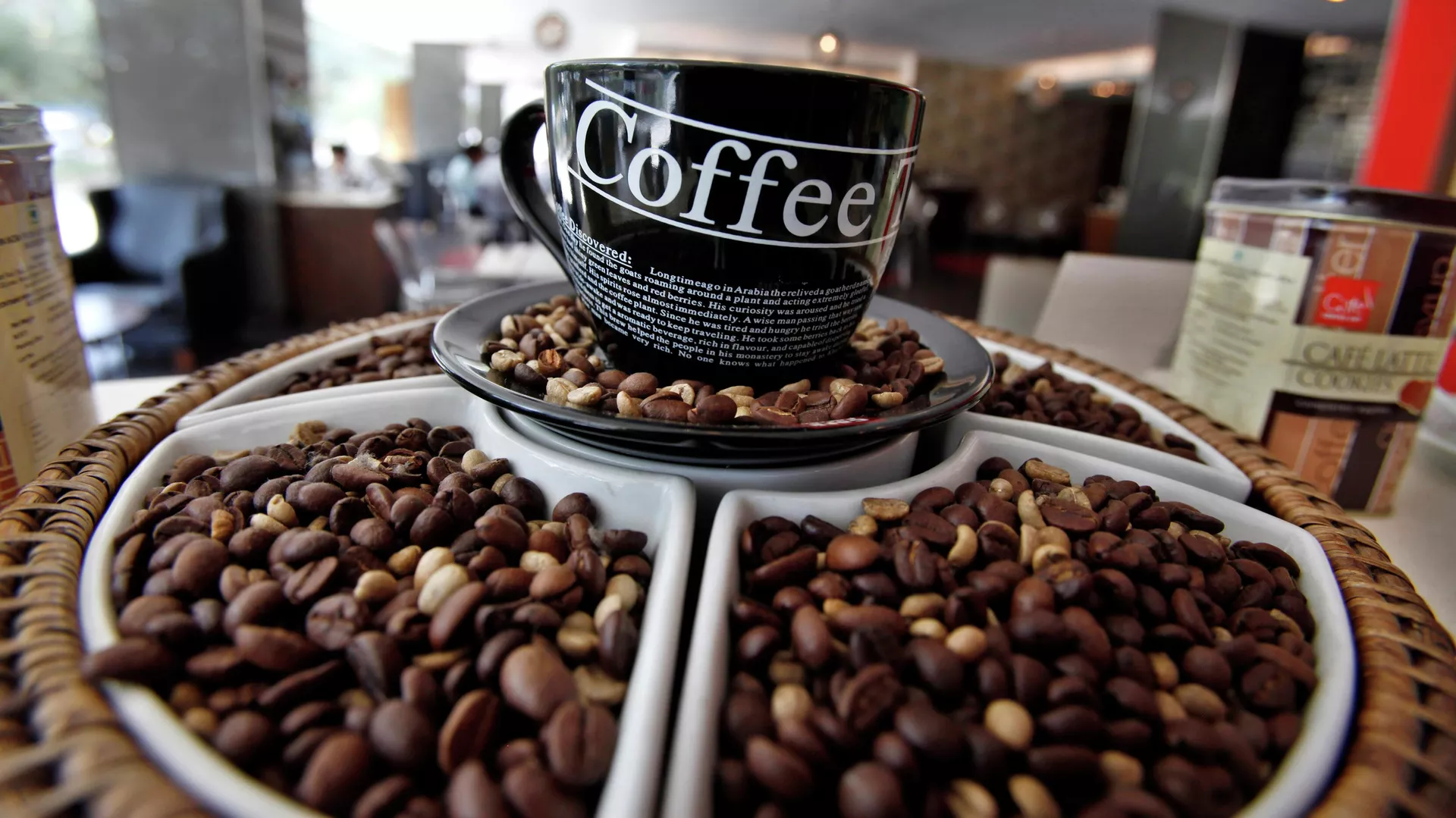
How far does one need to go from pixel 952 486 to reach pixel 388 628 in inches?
15.6

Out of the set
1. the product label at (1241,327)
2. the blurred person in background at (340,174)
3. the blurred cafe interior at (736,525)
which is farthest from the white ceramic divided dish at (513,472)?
the blurred person in background at (340,174)

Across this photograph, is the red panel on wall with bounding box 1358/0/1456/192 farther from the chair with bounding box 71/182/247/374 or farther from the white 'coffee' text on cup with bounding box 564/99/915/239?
the chair with bounding box 71/182/247/374

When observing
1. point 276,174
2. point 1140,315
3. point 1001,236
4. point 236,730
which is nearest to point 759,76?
point 236,730

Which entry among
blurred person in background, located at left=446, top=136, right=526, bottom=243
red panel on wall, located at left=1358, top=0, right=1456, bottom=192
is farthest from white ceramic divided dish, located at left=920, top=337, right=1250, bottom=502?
blurred person in background, located at left=446, top=136, right=526, bottom=243

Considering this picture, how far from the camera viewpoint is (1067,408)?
0.76m

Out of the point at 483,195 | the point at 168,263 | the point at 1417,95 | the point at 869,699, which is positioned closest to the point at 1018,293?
the point at 1417,95

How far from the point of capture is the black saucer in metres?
0.48

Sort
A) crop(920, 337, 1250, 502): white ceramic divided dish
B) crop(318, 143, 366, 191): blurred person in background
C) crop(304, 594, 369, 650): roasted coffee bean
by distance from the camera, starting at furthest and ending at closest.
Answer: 1. crop(318, 143, 366, 191): blurred person in background
2. crop(920, 337, 1250, 502): white ceramic divided dish
3. crop(304, 594, 369, 650): roasted coffee bean

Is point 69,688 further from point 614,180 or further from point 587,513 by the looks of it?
point 614,180

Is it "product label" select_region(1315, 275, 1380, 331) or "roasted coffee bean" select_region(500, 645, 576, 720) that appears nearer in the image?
"roasted coffee bean" select_region(500, 645, 576, 720)

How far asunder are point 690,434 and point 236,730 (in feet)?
0.88

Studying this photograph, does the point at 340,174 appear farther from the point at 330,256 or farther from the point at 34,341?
the point at 34,341

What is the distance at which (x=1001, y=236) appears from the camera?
9461 mm

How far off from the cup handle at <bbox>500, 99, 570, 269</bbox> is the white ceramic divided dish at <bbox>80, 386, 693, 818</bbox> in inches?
6.3
